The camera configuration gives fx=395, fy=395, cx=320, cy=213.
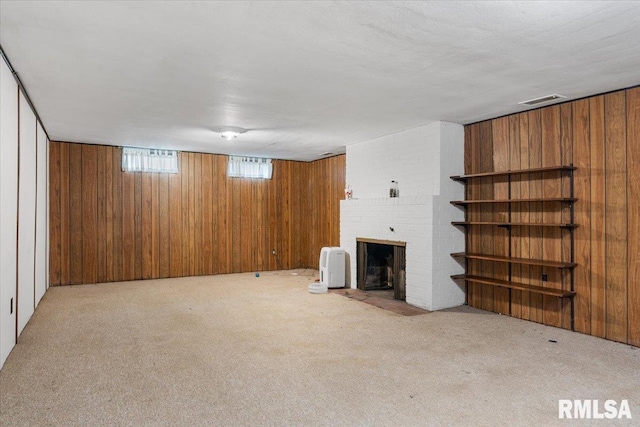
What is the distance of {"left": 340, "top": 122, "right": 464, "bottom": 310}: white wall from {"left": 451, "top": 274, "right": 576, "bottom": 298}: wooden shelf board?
220 mm

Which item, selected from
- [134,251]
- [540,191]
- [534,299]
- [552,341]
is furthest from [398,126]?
[134,251]

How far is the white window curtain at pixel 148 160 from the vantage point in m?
6.33

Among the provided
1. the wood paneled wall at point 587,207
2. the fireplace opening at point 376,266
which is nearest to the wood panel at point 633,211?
the wood paneled wall at point 587,207

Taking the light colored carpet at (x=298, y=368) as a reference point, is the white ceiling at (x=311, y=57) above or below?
above

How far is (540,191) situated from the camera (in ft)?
13.2

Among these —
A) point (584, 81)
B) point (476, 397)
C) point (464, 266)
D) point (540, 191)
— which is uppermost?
point (584, 81)

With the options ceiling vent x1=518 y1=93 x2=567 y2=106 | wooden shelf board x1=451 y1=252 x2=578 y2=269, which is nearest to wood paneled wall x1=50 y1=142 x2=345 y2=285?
wooden shelf board x1=451 y1=252 x2=578 y2=269

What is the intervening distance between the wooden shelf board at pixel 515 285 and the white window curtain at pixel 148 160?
4827mm

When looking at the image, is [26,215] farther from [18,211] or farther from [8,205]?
[8,205]

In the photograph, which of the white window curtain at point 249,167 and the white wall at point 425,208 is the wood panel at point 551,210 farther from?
the white window curtain at point 249,167

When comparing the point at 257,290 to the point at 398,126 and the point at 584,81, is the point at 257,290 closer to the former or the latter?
the point at 398,126

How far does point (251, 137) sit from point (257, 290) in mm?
2183

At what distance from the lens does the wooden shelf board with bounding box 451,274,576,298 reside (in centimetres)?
369

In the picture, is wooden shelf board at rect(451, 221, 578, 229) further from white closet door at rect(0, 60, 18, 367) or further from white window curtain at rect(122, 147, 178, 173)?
white window curtain at rect(122, 147, 178, 173)
